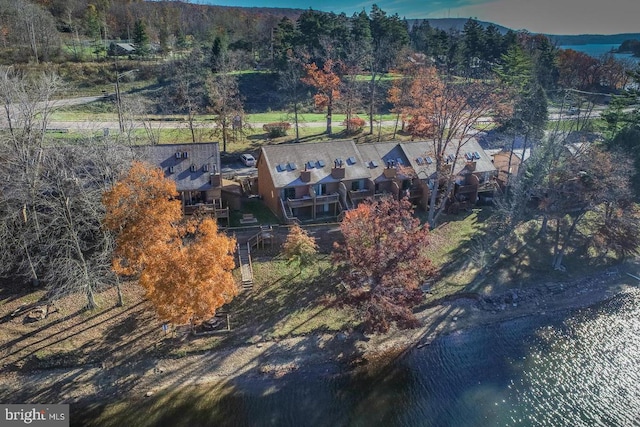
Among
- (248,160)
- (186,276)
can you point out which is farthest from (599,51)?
(186,276)

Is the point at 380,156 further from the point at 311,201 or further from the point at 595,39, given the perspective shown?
the point at 595,39

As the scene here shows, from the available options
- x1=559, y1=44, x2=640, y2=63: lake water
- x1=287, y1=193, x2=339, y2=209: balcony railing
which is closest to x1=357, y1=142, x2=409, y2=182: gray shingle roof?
x1=287, y1=193, x2=339, y2=209: balcony railing

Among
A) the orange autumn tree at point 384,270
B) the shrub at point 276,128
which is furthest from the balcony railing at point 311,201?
the shrub at point 276,128

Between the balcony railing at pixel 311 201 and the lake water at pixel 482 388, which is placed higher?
the balcony railing at pixel 311 201

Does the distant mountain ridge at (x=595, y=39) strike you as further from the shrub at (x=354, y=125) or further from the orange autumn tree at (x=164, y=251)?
the orange autumn tree at (x=164, y=251)

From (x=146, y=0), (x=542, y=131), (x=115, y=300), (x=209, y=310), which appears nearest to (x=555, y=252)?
(x=542, y=131)

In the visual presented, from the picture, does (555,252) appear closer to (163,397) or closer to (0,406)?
(163,397)
